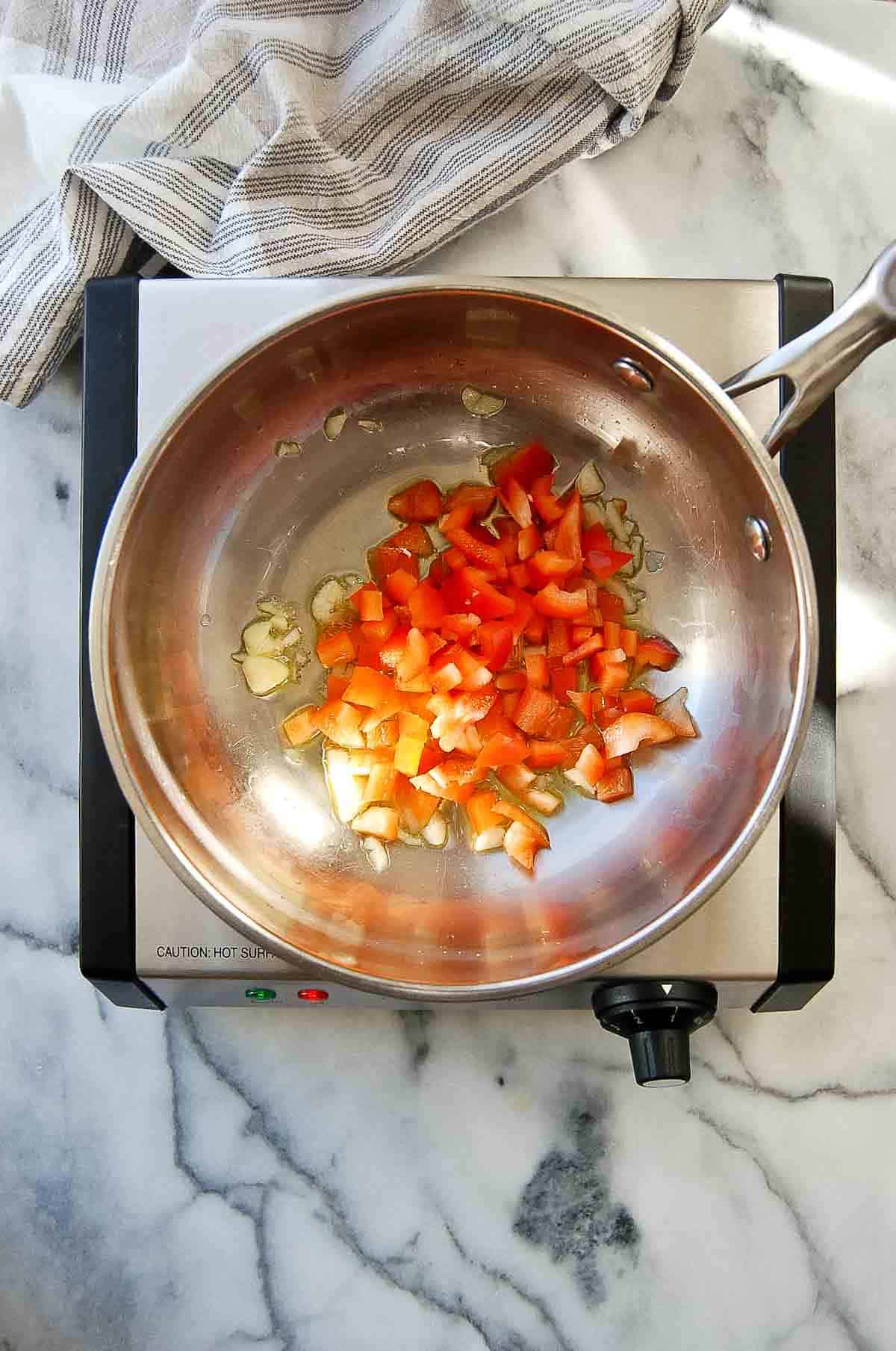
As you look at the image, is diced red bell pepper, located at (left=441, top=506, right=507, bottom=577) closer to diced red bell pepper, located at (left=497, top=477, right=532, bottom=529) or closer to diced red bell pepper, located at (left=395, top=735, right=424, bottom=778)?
diced red bell pepper, located at (left=497, top=477, right=532, bottom=529)

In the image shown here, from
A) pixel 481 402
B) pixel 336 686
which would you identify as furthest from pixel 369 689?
pixel 481 402

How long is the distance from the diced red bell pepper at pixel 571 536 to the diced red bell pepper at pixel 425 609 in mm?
106

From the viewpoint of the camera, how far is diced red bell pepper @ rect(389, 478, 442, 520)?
0.93m

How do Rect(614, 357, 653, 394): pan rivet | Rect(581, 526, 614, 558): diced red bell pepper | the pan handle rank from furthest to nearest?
1. Rect(581, 526, 614, 558): diced red bell pepper
2. Rect(614, 357, 653, 394): pan rivet
3. the pan handle

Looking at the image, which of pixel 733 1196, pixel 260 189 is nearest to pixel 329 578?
pixel 260 189

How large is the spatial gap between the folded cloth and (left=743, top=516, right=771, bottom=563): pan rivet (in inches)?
14.9

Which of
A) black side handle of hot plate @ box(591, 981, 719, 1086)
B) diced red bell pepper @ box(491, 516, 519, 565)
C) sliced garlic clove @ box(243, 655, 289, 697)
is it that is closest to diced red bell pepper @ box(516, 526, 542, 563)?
diced red bell pepper @ box(491, 516, 519, 565)

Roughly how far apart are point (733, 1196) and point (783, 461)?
65 cm

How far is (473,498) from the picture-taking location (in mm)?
925

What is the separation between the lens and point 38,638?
3.34 feet

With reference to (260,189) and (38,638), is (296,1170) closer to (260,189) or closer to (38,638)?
(38,638)

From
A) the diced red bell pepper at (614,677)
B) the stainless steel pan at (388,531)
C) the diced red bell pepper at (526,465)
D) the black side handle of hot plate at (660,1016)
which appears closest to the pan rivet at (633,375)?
the stainless steel pan at (388,531)

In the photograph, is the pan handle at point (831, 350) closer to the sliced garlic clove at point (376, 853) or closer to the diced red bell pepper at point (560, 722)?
the diced red bell pepper at point (560, 722)

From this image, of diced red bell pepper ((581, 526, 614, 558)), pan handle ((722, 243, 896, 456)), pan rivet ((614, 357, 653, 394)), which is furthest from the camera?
diced red bell pepper ((581, 526, 614, 558))
